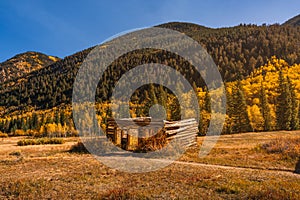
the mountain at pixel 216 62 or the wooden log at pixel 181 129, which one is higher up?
the mountain at pixel 216 62

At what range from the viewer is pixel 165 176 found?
40.2ft

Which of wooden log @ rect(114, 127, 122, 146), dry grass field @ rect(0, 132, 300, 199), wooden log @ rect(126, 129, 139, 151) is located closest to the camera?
dry grass field @ rect(0, 132, 300, 199)

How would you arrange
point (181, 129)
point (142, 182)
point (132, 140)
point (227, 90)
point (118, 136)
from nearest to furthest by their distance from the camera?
point (142, 182) → point (132, 140) → point (181, 129) → point (118, 136) → point (227, 90)

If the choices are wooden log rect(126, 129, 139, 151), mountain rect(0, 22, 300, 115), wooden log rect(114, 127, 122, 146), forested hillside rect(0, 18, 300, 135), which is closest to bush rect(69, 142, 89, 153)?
wooden log rect(114, 127, 122, 146)

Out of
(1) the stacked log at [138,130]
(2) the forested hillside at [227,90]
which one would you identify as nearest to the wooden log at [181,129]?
(1) the stacked log at [138,130]

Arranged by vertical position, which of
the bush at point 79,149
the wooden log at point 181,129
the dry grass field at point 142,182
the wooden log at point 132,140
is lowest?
the dry grass field at point 142,182

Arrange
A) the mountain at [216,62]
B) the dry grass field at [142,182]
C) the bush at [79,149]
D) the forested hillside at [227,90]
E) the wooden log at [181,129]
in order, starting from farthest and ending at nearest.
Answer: the mountain at [216,62]
the forested hillside at [227,90]
the bush at [79,149]
the wooden log at [181,129]
the dry grass field at [142,182]

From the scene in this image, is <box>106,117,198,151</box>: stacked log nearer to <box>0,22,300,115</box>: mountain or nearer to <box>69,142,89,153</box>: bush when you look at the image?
<box>69,142,89,153</box>: bush

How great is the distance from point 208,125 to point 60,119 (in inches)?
2159

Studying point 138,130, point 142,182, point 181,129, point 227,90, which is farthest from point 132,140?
point 227,90

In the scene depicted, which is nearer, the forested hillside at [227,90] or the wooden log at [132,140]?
the wooden log at [132,140]

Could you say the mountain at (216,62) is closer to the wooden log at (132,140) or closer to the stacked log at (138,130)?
the stacked log at (138,130)

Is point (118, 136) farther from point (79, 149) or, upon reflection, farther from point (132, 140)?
point (79, 149)

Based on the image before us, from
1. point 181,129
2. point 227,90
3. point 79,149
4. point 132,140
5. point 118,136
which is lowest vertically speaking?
point 79,149
